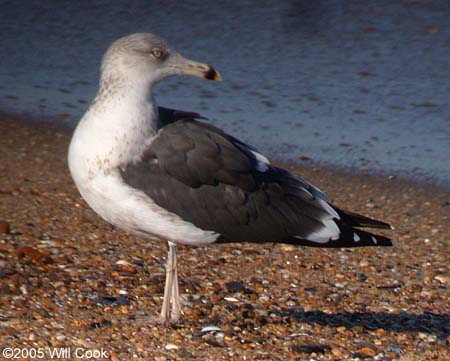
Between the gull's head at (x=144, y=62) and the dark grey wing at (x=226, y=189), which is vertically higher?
the gull's head at (x=144, y=62)

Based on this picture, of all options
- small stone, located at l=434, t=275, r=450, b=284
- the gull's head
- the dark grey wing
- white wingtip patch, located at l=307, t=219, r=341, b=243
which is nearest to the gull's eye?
the gull's head

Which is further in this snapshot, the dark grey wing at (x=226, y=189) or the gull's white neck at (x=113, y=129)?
the dark grey wing at (x=226, y=189)

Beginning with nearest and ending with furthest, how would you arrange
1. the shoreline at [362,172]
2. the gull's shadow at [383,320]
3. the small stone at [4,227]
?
the gull's shadow at [383,320], the small stone at [4,227], the shoreline at [362,172]

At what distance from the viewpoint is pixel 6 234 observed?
20.2ft

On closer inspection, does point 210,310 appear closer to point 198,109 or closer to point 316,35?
point 198,109

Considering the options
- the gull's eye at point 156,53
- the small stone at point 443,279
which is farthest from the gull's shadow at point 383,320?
the gull's eye at point 156,53

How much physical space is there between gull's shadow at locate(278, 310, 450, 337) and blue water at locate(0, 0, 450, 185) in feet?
6.95

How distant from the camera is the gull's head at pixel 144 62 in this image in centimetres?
495

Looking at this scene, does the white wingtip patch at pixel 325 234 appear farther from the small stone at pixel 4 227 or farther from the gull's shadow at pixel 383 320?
the small stone at pixel 4 227

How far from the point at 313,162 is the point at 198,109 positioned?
1.20 m

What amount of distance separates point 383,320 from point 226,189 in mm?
1064

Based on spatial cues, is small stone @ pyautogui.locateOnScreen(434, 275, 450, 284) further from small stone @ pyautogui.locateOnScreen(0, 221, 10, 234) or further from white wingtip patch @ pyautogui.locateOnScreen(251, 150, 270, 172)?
small stone @ pyautogui.locateOnScreen(0, 221, 10, 234)

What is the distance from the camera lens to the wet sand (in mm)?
5016

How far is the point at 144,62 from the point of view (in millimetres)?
4992
